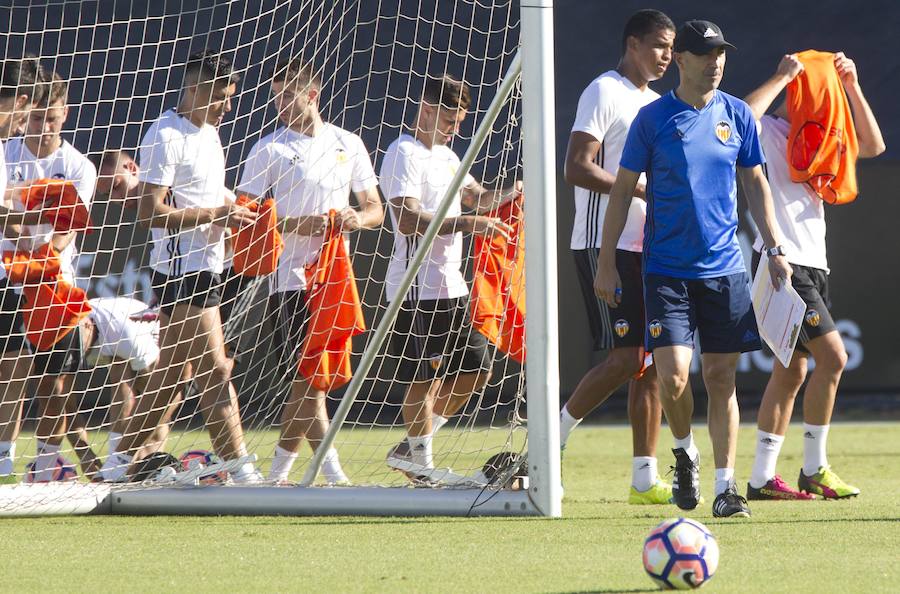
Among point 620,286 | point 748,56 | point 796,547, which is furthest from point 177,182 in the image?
point 748,56

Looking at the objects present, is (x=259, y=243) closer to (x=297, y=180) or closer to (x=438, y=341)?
(x=297, y=180)

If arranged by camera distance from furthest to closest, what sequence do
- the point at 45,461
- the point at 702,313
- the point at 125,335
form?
the point at 125,335 → the point at 45,461 → the point at 702,313

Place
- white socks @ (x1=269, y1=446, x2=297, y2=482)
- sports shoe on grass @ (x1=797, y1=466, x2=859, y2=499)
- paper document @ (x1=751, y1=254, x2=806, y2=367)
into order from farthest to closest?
white socks @ (x1=269, y1=446, x2=297, y2=482) < sports shoe on grass @ (x1=797, y1=466, x2=859, y2=499) < paper document @ (x1=751, y1=254, x2=806, y2=367)

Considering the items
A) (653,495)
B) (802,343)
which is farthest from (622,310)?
(802,343)

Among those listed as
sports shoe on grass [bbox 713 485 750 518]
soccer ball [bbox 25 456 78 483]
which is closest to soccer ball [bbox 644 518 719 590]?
sports shoe on grass [bbox 713 485 750 518]

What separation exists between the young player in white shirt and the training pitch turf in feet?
3.66

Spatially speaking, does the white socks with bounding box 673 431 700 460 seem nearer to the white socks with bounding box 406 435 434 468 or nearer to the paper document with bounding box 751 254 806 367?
the paper document with bounding box 751 254 806 367

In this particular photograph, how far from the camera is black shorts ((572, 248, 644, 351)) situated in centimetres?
656

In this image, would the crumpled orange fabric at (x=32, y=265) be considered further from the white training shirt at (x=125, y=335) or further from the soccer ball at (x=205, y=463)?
the soccer ball at (x=205, y=463)

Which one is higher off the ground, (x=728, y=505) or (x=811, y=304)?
(x=811, y=304)

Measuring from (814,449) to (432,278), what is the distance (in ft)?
7.23

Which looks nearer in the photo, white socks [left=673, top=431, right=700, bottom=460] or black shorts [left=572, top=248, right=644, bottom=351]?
white socks [left=673, top=431, right=700, bottom=460]

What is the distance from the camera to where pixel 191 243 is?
7.16 meters

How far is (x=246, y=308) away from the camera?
25.5ft
